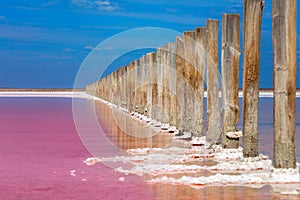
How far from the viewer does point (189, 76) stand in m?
11.2

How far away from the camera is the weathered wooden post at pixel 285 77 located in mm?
6344

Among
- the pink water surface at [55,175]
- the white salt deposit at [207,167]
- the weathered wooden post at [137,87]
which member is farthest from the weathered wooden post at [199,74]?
the weathered wooden post at [137,87]

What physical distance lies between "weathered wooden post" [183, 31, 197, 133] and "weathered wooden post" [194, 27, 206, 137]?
0.59 ft

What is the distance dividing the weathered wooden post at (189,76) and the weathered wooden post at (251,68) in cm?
343

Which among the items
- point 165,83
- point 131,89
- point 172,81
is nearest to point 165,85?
point 165,83

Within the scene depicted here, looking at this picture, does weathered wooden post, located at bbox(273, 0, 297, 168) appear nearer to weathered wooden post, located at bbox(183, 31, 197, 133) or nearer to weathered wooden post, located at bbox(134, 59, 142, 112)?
weathered wooden post, located at bbox(183, 31, 197, 133)

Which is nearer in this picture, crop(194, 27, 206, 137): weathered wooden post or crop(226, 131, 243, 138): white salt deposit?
crop(226, 131, 243, 138): white salt deposit

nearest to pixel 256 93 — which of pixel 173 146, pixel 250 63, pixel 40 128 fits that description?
pixel 250 63

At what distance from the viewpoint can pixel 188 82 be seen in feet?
37.0

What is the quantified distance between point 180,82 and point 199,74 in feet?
4.53

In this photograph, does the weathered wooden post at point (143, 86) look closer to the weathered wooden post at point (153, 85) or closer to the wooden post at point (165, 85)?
the weathered wooden post at point (153, 85)

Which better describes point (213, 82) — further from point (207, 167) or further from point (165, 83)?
point (165, 83)

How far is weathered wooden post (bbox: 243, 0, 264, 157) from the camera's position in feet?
23.7

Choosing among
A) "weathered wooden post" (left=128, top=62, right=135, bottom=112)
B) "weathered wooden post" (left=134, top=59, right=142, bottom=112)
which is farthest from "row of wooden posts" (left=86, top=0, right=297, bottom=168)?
"weathered wooden post" (left=128, top=62, right=135, bottom=112)
